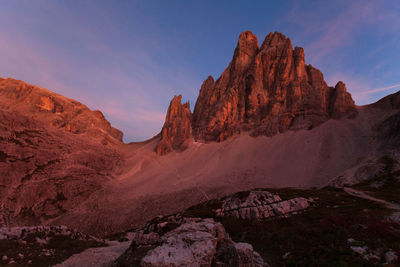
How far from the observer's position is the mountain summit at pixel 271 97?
266ft

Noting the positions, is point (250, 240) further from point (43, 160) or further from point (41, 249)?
point (43, 160)

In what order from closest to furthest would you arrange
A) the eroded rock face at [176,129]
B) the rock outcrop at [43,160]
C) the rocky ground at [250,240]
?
the rocky ground at [250,240] → the rock outcrop at [43,160] → the eroded rock face at [176,129]

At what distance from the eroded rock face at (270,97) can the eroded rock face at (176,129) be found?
6564 mm

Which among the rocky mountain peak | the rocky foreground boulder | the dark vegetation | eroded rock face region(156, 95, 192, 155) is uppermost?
the rocky mountain peak

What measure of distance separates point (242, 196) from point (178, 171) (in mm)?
47377

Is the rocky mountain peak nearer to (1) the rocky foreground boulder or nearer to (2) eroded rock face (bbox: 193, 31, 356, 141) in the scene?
(2) eroded rock face (bbox: 193, 31, 356, 141)

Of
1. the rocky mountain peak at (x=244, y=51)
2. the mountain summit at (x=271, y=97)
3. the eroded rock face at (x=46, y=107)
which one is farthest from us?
the rocky mountain peak at (x=244, y=51)

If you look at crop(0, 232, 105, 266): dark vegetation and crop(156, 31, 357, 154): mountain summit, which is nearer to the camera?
crop(0, 232, 105, 266): dark vegetation

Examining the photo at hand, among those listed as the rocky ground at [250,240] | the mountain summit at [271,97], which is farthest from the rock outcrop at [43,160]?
the mountain summit at [271,97]

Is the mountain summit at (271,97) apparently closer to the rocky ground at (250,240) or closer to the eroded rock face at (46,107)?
the eroded rock face at (46,107)

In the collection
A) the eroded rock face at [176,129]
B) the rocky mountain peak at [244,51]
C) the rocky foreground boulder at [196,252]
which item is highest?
the rocky mountain peak at [244,51]

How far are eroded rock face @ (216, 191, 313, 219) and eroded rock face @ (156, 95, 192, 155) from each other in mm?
65461

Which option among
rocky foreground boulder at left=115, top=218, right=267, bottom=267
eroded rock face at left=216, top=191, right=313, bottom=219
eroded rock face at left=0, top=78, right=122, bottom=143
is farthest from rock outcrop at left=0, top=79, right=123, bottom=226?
rocky foreground boulder at left=115, top=218, right=267, bottom=267

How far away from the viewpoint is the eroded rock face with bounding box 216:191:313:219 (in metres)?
22.7
